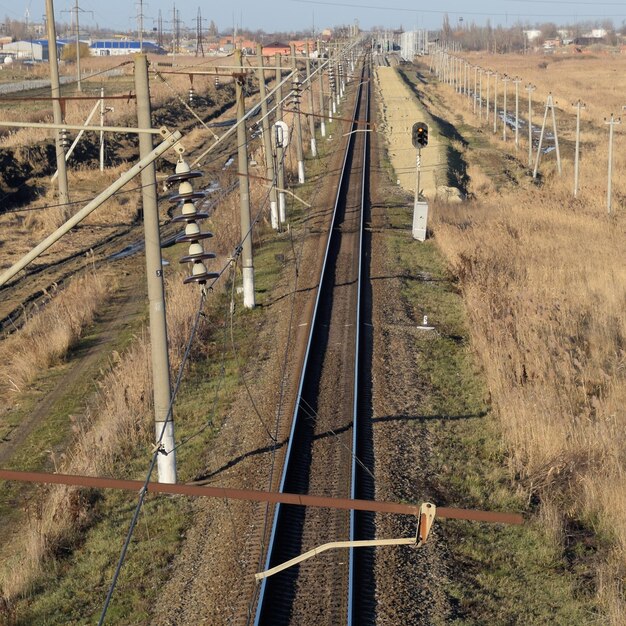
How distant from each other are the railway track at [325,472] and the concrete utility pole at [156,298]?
1306 mm

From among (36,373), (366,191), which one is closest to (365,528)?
(36,373)

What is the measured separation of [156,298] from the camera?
10297 mm

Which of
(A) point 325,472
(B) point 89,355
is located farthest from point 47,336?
(A) point 325,472

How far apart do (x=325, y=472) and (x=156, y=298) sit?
284cm

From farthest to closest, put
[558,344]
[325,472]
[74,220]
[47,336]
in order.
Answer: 1. [47,336]
2. [558,344]
3. [325,472]
4. [74,220]

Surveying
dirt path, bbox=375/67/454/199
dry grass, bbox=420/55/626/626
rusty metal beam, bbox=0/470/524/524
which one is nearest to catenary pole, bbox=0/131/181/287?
rusty metal beam, bbox=0/470/524/524

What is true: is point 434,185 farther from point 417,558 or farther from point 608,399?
point 417,558

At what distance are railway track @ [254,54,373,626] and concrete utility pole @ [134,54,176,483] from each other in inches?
51.4

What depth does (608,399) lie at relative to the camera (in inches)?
526

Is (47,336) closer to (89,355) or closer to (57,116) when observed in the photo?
(89,355)

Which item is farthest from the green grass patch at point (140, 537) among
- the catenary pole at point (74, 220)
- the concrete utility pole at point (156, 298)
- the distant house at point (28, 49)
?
the distant house at point (28, 49)

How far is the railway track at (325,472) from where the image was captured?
8469 mm

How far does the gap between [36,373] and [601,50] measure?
193 metres

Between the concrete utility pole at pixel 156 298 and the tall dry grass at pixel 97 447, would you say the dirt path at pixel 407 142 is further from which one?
the concrete utility pole at pixel 156 298
